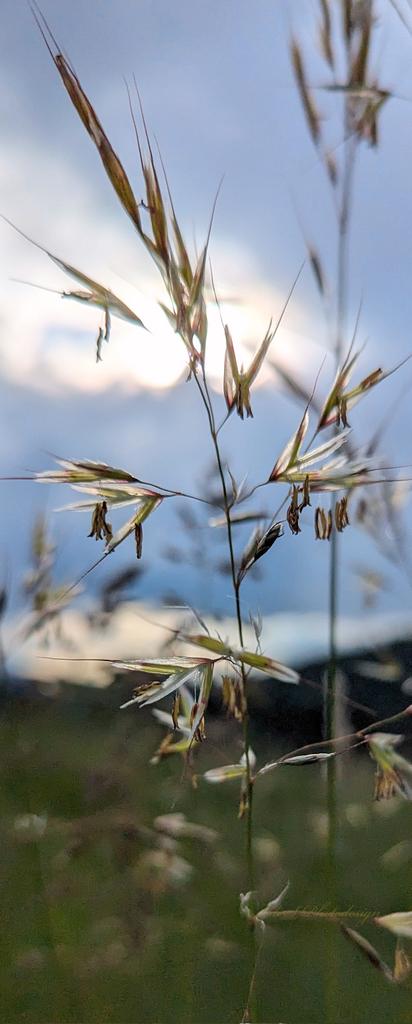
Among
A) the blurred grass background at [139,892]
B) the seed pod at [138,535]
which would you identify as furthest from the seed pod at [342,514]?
the blurred grass background at [139,892]

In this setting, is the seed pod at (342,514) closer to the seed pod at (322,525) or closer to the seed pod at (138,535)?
the seed pod at (322,525)

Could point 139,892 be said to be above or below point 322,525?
below

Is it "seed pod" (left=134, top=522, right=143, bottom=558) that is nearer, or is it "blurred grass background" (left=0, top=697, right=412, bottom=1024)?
"seed pod" (left=134, top=522, right=143, bottom=558)

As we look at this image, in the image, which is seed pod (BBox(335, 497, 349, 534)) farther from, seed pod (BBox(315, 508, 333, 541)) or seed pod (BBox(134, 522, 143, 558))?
seed pod (BBox(134, 522, 143, 558))

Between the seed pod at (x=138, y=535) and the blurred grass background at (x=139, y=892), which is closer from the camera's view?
the seed pod at (x=138, y=535)

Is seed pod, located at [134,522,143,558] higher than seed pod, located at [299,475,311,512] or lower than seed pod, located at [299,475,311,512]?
lower

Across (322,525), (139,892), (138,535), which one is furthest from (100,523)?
(139,892)

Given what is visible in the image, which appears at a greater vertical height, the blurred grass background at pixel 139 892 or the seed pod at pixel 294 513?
the seed pod at pixel 294 513

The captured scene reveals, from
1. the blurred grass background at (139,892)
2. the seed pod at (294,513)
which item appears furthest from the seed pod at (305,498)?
the blurred grass background at (139,892)

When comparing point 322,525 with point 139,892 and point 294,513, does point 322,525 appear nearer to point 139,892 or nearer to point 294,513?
point 294,513

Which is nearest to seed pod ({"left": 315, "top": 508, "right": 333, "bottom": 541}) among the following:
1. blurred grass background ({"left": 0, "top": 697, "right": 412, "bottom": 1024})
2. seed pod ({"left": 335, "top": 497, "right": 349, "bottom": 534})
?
seed pod ({"left": 335, "top": 497, "right": 349, "bottom": 534})

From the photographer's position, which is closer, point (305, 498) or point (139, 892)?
point (305, 498)
